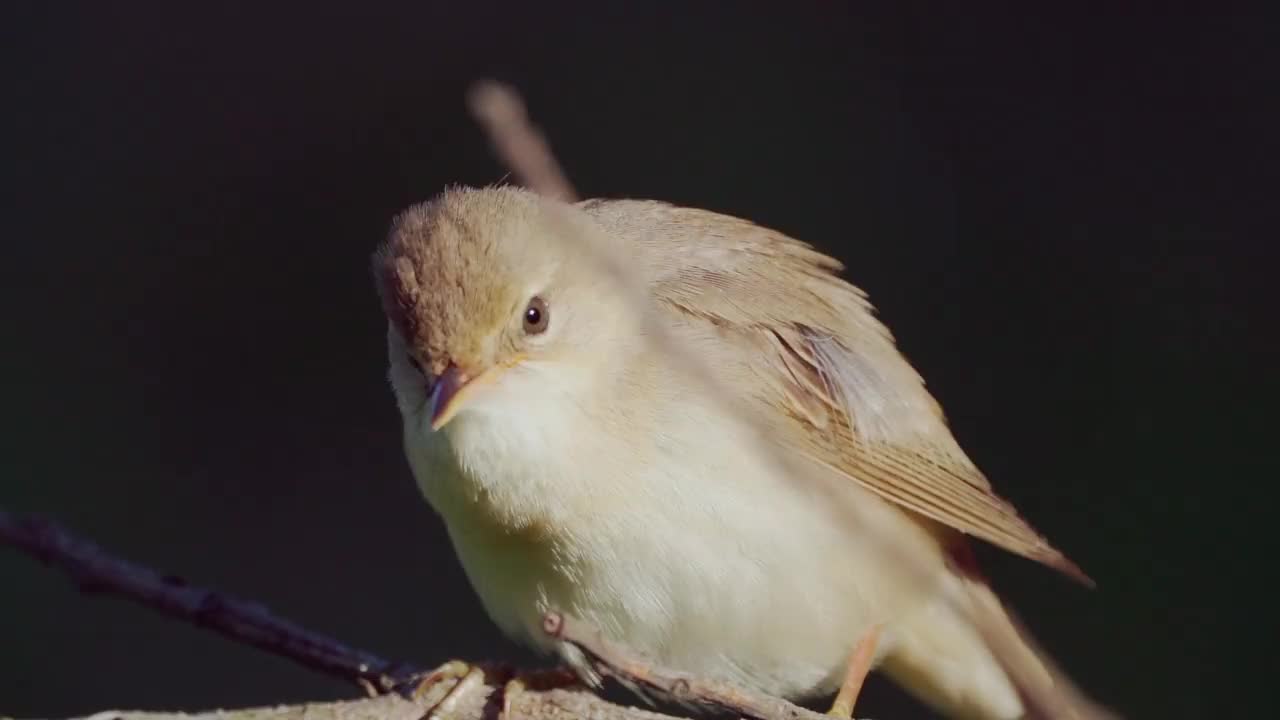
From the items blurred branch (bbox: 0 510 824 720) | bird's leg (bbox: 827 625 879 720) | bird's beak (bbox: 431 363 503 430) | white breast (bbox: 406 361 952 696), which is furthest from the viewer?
bird's leg (bbox: 827 625 879 720)

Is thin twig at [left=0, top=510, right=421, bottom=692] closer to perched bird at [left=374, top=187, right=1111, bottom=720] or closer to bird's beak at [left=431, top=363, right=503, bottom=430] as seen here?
perched bird at [left=374, top=187, right=1111, bottom=720]

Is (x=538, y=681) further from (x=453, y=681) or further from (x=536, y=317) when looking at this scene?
(x=536, y=317)

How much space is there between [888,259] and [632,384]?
215 centimetres

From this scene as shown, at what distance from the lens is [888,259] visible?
4.68 metres

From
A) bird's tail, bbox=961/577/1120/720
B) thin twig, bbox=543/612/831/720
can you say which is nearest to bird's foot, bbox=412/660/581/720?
thin twig, bbox=543/612/831/720

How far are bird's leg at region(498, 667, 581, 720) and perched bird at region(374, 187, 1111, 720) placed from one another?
0.05 metres

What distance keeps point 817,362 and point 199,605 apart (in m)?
1.02

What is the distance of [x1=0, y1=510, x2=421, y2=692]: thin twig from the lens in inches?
109

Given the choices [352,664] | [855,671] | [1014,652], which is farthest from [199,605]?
[1014,652]

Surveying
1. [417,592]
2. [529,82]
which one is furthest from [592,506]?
[529,82]

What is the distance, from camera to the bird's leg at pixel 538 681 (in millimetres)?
2580

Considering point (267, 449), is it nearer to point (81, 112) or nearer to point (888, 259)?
point (81, 112)

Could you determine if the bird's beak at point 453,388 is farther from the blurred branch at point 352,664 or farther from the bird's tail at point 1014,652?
the bird's tail at point 1014,652

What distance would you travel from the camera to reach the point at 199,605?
9.39 feet
